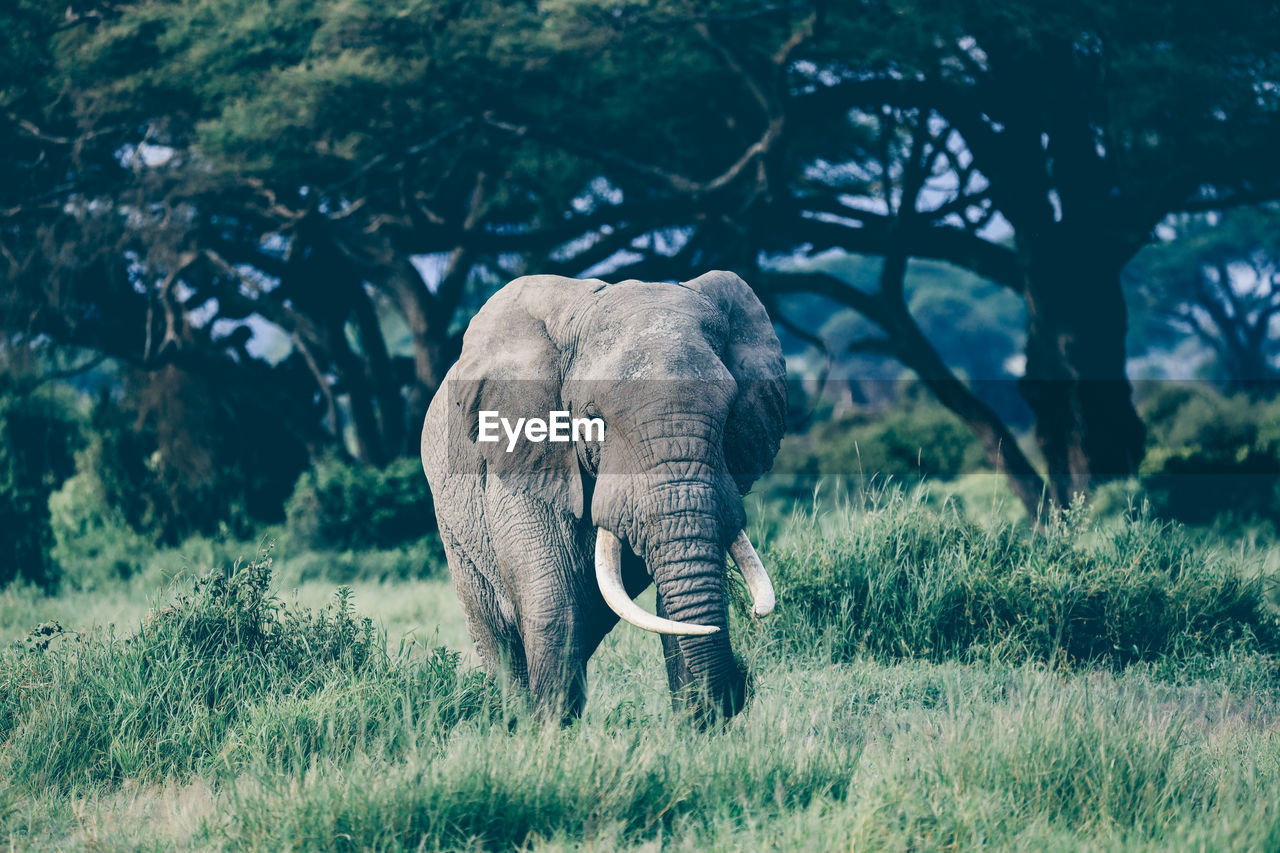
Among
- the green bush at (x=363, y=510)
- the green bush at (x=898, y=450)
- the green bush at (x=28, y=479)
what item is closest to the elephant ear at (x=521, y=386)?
the green bush at (x=28, y=479)

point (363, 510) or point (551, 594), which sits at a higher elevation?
point (551, 594)

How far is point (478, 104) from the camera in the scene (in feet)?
44.3

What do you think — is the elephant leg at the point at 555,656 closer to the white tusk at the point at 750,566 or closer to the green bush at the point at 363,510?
the white tusk at the point at 750,566

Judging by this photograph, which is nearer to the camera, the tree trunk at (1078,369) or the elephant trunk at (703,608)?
the elephant trunk at (703,608)

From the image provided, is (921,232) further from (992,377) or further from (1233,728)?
(992,377)

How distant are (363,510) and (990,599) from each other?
30.8 feet

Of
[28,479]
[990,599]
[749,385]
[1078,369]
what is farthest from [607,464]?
[1078,369]

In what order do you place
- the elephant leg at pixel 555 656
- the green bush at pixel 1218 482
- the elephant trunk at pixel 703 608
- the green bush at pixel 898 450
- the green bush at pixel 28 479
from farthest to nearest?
the green bush at pixel 898 450
the green bush at pixel 1218 482
the green bush at pixel 28 479
the elephant leg at pixel 555 656
the elephant trunk at pixel 703 608

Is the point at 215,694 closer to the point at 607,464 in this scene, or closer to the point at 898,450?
the point at 607,464

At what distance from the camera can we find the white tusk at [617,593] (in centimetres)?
405

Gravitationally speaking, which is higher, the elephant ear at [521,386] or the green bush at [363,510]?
the elephant ear at [521,386]

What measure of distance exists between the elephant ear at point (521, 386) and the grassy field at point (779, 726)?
87 centimetres

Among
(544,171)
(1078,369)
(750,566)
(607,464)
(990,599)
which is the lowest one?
(990,599)

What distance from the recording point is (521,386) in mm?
4730
